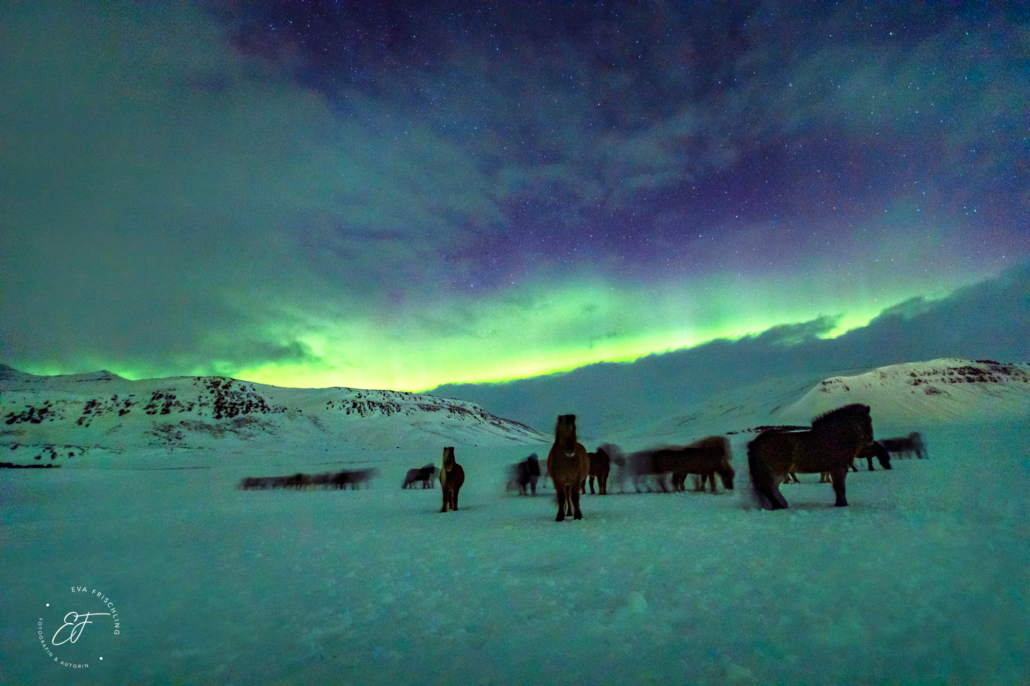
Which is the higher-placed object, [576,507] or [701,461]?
[701,461]

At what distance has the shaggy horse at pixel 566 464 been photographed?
998cm

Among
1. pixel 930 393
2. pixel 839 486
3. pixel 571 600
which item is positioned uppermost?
pixel 930 393

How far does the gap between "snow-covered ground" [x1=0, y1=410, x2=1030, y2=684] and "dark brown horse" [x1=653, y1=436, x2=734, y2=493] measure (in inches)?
189

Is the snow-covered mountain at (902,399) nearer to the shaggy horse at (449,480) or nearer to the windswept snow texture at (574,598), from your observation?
the shaggy horse at (449,480)

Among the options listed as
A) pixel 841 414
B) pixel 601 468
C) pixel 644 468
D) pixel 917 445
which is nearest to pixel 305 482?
pixel 601 468

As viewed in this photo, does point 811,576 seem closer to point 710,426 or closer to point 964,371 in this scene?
point 710,426

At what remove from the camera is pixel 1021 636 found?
10.8ft

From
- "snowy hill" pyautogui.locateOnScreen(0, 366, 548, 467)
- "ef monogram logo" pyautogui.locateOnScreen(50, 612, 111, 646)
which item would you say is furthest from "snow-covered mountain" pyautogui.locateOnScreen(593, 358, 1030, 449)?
"ef monogram logo" pyautogui.locateOnScreen(50, 612, 111, 646)

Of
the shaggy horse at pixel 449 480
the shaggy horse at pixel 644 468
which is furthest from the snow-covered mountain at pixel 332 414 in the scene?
the shaggy horse at pixel 449 480

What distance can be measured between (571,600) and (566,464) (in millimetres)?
5565

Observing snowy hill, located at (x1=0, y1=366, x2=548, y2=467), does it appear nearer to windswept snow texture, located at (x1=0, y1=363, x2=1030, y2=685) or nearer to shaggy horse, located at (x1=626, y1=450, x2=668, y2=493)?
windswept snow texture, located at (x1=0, y1=363, x2=1030, y2=685)

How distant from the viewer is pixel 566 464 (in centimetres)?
1015

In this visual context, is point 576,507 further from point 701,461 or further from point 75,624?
point 75,624

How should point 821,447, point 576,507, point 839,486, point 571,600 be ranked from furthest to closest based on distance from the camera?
point 576,507
point 839,486
point 821,447
point 571,600
